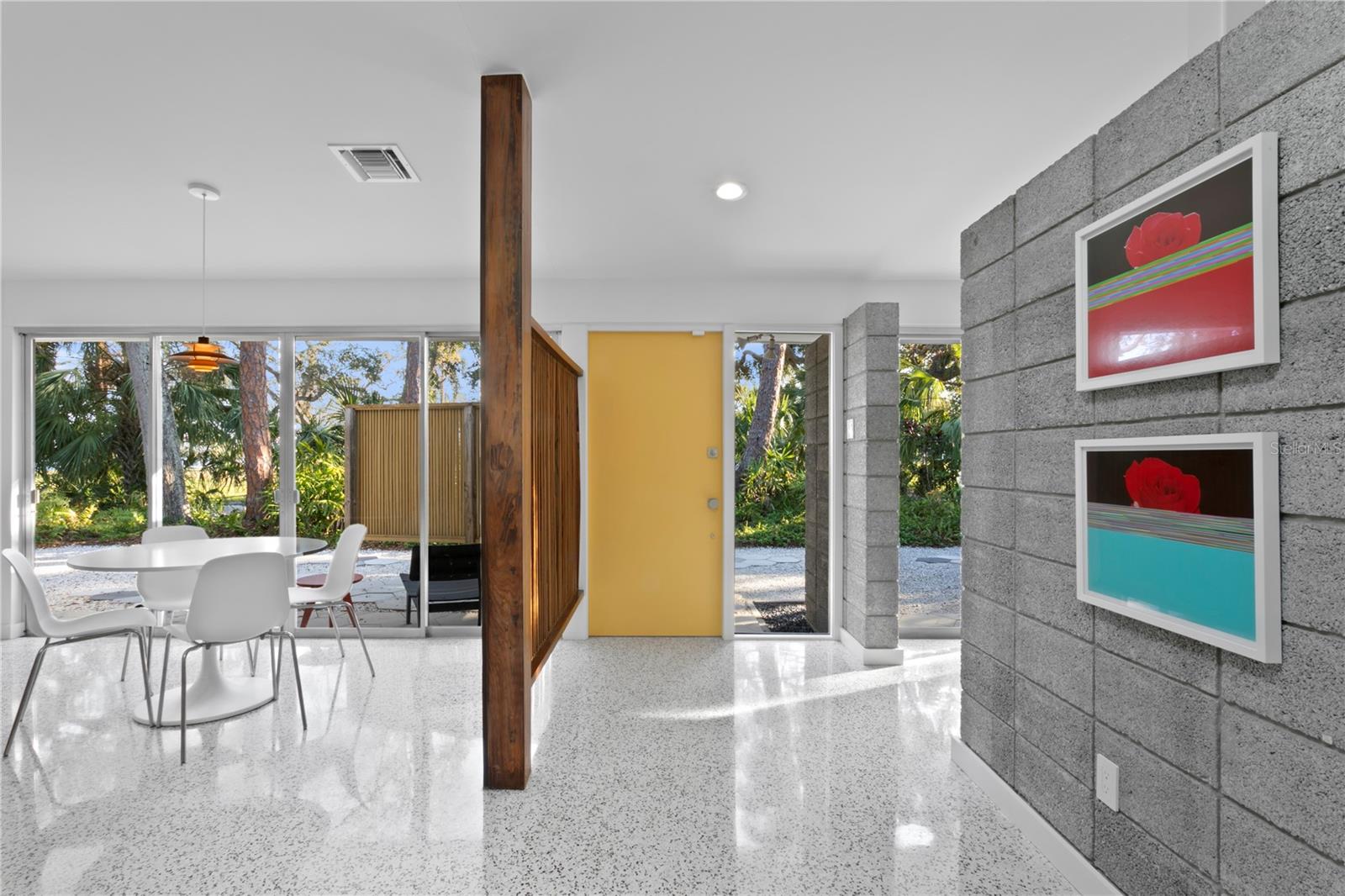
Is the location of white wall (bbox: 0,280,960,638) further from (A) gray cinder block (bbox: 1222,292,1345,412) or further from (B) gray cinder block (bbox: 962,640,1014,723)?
(A) gray cinder block (bbox: 1222,292,1345,412)

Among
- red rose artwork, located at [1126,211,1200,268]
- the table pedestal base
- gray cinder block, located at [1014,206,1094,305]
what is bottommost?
the table pedestal base

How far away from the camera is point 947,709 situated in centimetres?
319

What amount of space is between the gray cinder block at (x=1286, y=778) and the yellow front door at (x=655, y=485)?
3.27 m

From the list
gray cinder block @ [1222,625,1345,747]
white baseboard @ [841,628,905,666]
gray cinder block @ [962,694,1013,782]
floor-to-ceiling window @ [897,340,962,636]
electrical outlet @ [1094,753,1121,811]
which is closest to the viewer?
gray cinder block @ [1222,625,1345,747]

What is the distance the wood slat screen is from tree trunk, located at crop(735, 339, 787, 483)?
1.31m

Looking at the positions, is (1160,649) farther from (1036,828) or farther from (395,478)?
(395,478)

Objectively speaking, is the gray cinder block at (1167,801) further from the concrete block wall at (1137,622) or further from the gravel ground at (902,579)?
the gravel ground at (902,579)

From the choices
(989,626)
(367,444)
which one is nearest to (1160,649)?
(989,626)

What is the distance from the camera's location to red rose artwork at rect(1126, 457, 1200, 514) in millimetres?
1436

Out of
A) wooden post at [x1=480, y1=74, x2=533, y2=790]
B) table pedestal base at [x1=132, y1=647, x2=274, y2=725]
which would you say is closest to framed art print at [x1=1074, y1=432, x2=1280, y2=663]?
wooden post at [x1=480, y1=74, x2=533, y2=790]

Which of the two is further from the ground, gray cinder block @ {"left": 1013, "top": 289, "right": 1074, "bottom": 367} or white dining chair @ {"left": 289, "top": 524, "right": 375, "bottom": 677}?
gray cinder block @ {"left": 1013, "top": 289, "right": 1074, "bottom": 367}

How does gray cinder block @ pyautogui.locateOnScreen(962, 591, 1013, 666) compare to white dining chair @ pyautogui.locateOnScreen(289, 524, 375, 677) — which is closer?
gray cinder block @ pyautogui.locateOnScreen(962, 591, 1013, 666)

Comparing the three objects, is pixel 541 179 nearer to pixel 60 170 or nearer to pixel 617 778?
pixel 60 170

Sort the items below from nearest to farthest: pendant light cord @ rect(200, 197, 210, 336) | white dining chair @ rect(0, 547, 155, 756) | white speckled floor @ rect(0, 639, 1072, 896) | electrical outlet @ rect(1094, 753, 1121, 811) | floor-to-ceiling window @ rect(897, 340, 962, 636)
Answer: electrical outlet @ rect(1094, 753, 1121, 811)
white speckled floor @ rect(0, 639, 1072, 896)
white dining chair @ rect(0, 547, 155, 756)
pendant light cord @ rect(200, 197, 210, 336)
floor-to-ceiling window @ rect(897, 340, 962, 636)
